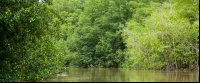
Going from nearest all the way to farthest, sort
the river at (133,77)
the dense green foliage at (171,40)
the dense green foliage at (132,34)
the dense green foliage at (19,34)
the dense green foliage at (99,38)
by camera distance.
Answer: the dense green foliage at (19,34) < the river at (133,77) < the dense green foliage at (171,40) < the dense green foliage at (132,34) < the dense green foliage at (99,38)

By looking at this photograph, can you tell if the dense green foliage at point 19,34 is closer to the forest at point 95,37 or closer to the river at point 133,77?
the forest at point 95,37

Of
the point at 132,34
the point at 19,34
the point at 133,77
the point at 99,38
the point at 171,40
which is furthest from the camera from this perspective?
the point at 99,38

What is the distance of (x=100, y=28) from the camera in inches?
1278

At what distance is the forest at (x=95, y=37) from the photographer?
7578 mm

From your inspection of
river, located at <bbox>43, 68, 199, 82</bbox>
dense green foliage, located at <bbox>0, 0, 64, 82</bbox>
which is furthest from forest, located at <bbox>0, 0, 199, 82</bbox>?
river, located at <bbox>43, 68, 199, 82</bbox>

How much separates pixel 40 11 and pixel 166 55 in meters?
13.3

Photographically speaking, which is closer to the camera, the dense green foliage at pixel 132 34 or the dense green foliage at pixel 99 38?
the dense green foliage at pixel 132 34

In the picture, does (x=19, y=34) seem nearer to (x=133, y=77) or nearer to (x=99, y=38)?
(x=133, y=77)

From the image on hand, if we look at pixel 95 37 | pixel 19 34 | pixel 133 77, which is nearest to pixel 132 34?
pixel 133 77

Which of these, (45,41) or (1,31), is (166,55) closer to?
(45,41)

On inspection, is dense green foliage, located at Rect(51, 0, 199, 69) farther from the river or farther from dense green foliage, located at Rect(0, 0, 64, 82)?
dense green foliage, located at Rect(0, 0, 64, 82)

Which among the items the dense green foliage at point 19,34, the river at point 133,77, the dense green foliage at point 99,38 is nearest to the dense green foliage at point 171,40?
the river at point 133,77

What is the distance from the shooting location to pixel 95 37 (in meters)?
31.8

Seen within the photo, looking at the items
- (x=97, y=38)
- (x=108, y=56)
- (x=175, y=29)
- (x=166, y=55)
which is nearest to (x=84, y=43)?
(x=97, y=38)
